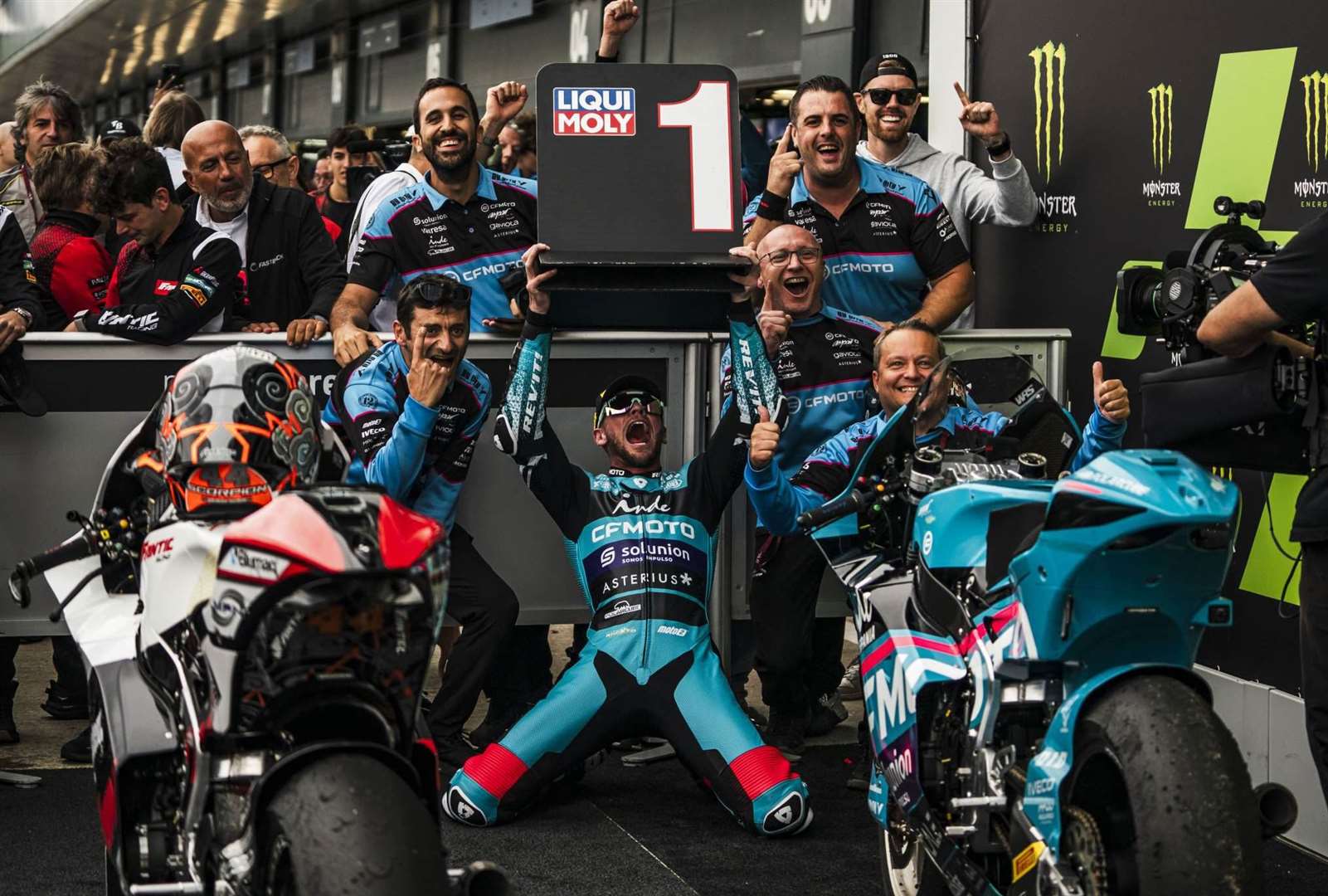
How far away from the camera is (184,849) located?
319 cm

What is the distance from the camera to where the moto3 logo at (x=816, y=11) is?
10656mm

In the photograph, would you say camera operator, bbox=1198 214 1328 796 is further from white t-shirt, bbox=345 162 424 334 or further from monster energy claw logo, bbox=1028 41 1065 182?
white t-shirt, bbox=345 162 424 334

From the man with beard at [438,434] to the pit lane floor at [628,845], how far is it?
55 centimetres

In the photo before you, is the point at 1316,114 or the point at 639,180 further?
the point at 1316,114

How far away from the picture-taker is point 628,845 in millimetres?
5137

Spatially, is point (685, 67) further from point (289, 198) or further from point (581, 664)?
point (289, 198)

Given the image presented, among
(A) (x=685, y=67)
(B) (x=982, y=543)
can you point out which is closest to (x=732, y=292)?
(A) (x=685, y=67)

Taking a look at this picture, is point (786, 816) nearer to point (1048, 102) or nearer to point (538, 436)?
point (538, 436)

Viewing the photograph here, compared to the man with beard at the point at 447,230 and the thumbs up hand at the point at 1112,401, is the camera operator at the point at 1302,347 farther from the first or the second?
the man with beard at the point at 447,230

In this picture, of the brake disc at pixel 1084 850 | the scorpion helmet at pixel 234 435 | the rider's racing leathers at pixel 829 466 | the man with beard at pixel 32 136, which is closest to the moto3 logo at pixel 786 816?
the rider's racing leathers at pixel 829 466

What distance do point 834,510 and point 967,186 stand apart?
3.35 meters

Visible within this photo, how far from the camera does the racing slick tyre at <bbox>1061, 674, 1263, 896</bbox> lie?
290cm

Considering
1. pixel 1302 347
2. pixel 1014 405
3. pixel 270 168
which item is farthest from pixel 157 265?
pixel 1302 347

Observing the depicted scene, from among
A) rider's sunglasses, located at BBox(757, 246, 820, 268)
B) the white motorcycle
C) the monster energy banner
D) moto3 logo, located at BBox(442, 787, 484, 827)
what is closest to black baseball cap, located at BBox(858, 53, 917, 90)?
the monster energy banner
